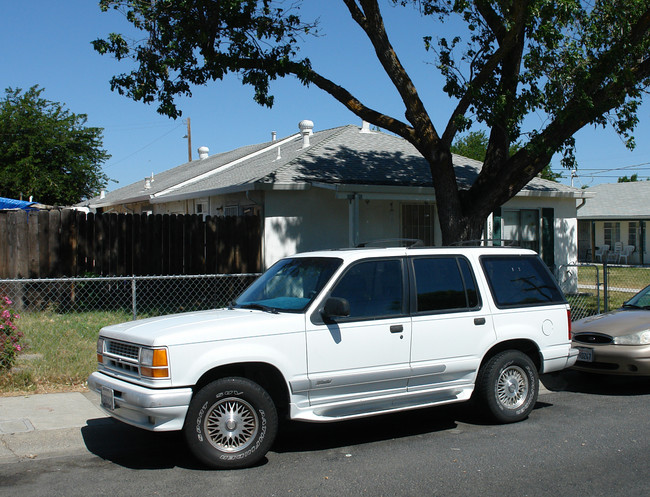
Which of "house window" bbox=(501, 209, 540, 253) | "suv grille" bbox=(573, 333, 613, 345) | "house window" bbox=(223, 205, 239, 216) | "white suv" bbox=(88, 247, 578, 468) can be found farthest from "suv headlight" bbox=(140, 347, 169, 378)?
"house window" bbox=(501, 209, 540, 253)

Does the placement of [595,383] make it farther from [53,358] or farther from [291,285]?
[53,358]

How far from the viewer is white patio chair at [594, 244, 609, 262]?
32787mm

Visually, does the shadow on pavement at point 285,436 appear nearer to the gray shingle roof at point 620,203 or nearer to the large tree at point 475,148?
the gray shingle roof at point 620,203

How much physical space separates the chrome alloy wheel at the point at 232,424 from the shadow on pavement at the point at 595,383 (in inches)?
194

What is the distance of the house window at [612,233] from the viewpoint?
3412 centimetres

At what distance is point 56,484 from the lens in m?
5.33

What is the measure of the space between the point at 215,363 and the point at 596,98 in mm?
9268

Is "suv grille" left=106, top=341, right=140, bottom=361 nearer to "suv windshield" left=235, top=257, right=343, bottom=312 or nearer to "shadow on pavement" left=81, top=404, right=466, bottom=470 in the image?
"shadow on pavement" left=81, top=404, right=466, bottom=470

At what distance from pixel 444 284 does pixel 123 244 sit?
9094 millimetres

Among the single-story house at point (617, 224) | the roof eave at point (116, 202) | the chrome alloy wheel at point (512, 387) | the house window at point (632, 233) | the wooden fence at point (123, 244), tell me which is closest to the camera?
the chrome alloy wheel at point (512, 387)

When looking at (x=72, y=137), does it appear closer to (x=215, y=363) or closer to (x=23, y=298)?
(x=23, y=298)

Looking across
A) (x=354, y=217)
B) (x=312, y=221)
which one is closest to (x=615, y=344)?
(x=354, y=217)

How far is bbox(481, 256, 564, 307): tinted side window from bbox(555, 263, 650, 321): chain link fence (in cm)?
510

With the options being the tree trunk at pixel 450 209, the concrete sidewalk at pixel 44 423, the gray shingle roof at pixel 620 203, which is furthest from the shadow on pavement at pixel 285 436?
the gray shingle roof at pixel 620 203
